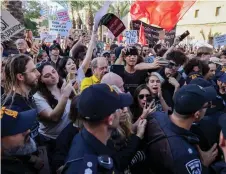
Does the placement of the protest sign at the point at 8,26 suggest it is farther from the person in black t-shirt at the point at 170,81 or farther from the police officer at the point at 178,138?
the police officer at the point at 178,138

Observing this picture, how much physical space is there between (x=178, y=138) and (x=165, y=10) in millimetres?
7148

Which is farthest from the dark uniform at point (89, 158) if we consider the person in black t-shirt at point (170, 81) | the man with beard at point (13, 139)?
the person in black t-shirt at point (170, 81)

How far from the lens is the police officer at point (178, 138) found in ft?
7.00

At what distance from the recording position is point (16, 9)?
390 inches

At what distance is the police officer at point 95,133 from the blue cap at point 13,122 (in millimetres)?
422

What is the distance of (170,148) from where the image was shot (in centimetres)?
219

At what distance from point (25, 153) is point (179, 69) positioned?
3855 mm

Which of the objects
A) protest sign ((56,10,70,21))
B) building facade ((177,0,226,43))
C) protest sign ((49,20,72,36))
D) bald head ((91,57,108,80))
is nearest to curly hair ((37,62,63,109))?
bald head ((91,57,108,80))

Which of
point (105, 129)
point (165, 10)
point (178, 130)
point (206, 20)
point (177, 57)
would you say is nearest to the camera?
point (105, 129)

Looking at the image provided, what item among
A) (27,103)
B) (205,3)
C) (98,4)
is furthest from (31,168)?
(205,3)

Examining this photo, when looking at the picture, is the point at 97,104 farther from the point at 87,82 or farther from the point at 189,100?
the point at 87,82

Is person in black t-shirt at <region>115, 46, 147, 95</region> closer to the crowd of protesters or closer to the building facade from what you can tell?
the crowd of protesters

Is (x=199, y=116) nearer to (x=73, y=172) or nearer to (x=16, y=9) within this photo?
(x=73, y=172)

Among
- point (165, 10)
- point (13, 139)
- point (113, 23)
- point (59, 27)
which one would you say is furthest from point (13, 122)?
point (59, 27)
